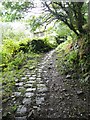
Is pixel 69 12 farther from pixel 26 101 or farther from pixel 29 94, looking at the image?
pixel 26 101

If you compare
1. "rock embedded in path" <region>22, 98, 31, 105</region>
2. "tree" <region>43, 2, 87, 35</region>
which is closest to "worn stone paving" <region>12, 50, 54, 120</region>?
"rock embedded in path" <region>22, 98, 31, 105</region>

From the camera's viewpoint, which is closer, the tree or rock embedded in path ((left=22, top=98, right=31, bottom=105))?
rock embedded in path ((left=22, top=98, right=31, bottom=105))

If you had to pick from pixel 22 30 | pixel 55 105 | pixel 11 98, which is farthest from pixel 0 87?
pixel 22 30

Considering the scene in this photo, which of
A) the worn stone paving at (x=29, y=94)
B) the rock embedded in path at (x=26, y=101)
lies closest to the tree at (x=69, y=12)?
the worn stone paving at (x=29, y=94)

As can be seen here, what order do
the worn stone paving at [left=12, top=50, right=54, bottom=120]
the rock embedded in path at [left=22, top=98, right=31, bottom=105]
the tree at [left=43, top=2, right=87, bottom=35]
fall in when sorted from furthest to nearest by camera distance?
the tree at [left=43, top=2, right=87, bottom=35] < the rock embedded in path at [left=22, top=98, right=31, bottom=105] < the worn stone paving at [left=12, top=50, right=54, bottom=120]

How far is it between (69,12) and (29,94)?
11.7ft

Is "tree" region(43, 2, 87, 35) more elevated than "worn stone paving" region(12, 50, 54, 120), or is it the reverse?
"tree" region(43, 2, 87, 35)

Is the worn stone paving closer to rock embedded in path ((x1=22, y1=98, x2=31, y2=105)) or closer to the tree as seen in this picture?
rock embedded in path ((x1=22, y1=98, x2=31, y2=105))

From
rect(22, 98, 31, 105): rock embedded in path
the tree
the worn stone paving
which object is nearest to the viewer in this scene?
the worn stone paving

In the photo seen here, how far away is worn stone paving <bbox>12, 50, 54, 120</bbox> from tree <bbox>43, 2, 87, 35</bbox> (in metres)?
2.33

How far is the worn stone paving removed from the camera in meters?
3.67

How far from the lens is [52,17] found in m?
7.66

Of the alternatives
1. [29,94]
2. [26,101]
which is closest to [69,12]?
[29,94]

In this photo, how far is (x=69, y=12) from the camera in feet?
22.5
